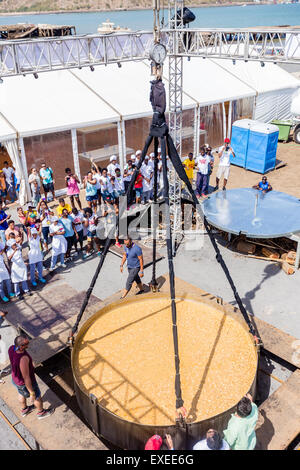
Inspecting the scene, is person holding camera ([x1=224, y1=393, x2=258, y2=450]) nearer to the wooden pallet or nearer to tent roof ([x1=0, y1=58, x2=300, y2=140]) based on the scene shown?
the wooden pallet

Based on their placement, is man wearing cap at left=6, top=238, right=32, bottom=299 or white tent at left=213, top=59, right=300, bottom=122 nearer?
man wearing cap at left=6, top=238, right=32, bottom=299

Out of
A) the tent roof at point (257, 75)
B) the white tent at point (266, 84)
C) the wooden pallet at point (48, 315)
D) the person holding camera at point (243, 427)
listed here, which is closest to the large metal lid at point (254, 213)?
the wooden pallet at point (48, 315)

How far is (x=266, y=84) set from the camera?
22625 millimetres

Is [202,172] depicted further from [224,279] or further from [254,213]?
[224,279]

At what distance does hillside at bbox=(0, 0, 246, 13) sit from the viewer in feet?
490

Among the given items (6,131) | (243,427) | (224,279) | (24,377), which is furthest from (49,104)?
(243,427)

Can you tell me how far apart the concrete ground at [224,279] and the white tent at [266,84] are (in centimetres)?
1233

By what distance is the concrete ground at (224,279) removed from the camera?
32.2ft

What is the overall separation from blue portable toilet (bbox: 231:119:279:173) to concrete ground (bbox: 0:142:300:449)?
6.63m

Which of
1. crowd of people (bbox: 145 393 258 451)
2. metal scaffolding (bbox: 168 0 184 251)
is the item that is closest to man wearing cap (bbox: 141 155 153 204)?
metal scaffolding (bbox: 168 0 184 251)

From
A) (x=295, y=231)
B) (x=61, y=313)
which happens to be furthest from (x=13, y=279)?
(x=295, y=231)

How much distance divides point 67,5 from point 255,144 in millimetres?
165450

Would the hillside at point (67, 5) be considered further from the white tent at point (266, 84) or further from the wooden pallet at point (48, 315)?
the wooden pallet at point (48, 315)
